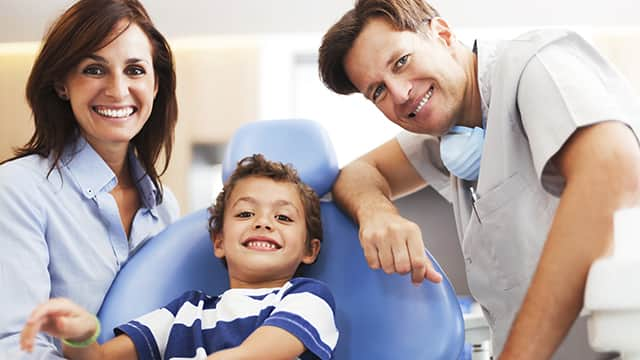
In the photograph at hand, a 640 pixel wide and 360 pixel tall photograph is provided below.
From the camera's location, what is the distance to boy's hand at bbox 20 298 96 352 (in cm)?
89

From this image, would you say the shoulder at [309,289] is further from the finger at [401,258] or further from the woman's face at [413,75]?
the woman's face at [413,75]

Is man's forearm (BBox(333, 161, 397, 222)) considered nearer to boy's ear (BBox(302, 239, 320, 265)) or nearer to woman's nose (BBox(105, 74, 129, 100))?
boy's ear (BBox(302, 239, 320, 265))

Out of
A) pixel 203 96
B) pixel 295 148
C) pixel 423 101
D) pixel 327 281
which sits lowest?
pixel 203 96

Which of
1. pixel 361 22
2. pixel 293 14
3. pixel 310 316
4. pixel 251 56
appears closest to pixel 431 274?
pixel 310 316

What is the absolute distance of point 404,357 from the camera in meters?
1.21

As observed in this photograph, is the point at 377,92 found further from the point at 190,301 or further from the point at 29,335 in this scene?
the point at 29,335

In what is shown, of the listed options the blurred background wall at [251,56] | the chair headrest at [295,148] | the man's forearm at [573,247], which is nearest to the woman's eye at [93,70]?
the chair headrest at [295,148]

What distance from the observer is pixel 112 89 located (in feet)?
4.65

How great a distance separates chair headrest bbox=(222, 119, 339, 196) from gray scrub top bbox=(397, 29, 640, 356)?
0.27m

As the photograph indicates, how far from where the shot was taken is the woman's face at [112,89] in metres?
1.42

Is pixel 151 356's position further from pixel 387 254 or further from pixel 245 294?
pixel 387 254

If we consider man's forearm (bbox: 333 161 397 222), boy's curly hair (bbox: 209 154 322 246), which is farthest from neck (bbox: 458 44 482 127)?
boy's curly hair (bbox: 209 154 322 246)

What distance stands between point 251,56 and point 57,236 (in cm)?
243

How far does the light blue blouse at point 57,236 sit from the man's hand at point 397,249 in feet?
1.67
